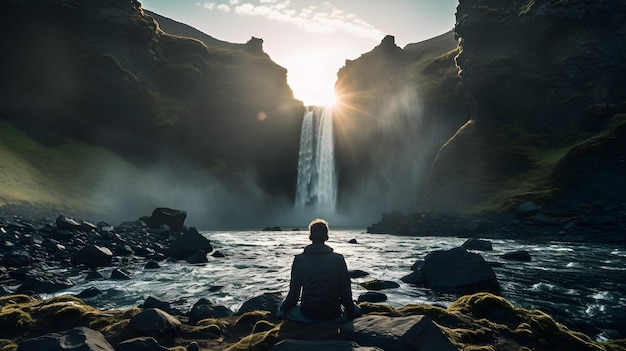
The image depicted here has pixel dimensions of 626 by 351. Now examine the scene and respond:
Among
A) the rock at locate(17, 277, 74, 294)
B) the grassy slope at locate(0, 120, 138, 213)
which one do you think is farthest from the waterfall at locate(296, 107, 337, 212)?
the rock at locate(17, 277, 74, 294)

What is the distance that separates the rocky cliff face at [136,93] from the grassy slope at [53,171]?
4.53 meters

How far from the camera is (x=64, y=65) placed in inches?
2665

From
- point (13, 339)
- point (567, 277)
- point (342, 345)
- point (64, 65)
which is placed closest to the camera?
point (342, 345)

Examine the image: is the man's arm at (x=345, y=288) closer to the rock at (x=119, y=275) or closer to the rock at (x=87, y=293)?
the rock at (x=87, y=293)

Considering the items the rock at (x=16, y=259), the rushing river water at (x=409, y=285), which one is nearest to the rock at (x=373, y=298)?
the rushing river water at (x=409, y=285)

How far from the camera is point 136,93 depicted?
7406cm

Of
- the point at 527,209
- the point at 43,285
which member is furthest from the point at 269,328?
the point at 527,209

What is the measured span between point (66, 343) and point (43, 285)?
12.0 metres

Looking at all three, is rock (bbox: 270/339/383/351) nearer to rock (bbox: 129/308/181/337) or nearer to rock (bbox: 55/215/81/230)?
rock (bbox: 129/308/181/337)

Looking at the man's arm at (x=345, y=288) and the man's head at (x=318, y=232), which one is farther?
the man's head at (x=318, y=232)

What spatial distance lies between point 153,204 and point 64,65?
32636mm

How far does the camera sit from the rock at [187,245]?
84.2 feet

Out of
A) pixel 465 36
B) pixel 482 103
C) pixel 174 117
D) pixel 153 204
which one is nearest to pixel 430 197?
pixel 482 103

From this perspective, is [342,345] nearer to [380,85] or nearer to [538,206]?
[538,206]
